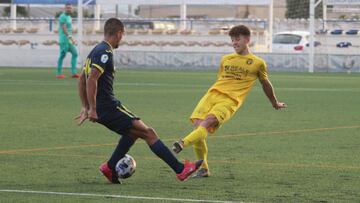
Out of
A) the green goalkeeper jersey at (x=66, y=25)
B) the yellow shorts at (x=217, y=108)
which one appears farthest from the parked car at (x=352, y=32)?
the yellow shorts at (x=217, y=108)

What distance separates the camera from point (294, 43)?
4709 cm

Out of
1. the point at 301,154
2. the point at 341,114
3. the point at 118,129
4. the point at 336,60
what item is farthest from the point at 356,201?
the point at 336,60

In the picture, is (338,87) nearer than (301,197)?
No

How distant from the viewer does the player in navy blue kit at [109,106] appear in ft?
32.4

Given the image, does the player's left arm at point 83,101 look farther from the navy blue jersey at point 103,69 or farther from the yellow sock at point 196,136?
the yellow sock at point 196,136

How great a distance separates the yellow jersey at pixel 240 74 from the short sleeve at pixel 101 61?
1.59 meters

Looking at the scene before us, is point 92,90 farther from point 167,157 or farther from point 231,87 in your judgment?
point 231,87

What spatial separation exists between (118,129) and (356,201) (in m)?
2.47

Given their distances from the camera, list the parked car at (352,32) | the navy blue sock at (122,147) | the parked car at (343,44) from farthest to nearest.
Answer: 1. the parked car at (352,32)
2. the parked car at (343,44)
3. the navy blue sock at (122,147)

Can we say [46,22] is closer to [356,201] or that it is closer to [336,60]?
[336,60]

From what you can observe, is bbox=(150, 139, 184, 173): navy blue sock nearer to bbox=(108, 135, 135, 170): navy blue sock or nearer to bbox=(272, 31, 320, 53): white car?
bbox=(108, 135, 135, 170): navy blue sock

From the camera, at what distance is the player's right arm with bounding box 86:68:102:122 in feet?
32.1

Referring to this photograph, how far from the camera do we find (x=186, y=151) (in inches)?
511

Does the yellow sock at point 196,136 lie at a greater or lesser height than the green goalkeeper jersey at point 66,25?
lesser
